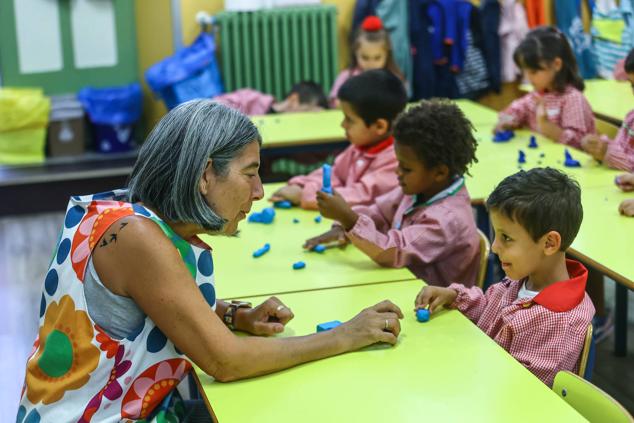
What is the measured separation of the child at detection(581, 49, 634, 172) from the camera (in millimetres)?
Result: 3623

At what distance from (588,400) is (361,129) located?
188cm

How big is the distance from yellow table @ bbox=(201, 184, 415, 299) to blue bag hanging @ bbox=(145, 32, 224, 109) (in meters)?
3.30

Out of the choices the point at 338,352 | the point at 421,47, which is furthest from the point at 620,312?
the point at 421,47

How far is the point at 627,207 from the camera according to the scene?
3.03m

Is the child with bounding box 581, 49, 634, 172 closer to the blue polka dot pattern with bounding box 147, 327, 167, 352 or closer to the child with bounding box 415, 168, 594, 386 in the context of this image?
the child with bounding box 415, 168, 594, 386

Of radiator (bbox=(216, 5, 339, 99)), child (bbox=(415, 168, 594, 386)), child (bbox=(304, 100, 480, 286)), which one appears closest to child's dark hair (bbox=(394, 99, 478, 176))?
child (bbox=(304, 100, 480, 286))

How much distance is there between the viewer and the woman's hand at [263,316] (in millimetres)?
2222

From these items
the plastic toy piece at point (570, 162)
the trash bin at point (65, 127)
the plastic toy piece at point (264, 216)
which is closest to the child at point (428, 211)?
the plastic toy piece at point (264, 216)

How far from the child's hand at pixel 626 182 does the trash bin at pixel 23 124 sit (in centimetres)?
425

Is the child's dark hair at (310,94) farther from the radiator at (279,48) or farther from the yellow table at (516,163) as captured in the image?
the yellow table at (516,163)

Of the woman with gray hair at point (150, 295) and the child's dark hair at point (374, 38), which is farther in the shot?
the child's dark hair at point (374, 38)

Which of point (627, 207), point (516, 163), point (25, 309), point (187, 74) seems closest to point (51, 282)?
point (627, 207)

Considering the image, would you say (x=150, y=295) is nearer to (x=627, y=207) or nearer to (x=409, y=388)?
(x=409, y=388)

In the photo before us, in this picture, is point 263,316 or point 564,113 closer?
point 263,316
